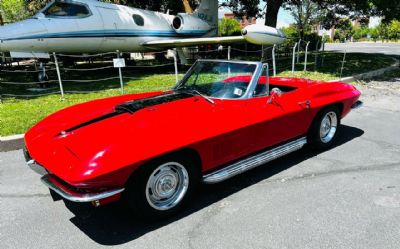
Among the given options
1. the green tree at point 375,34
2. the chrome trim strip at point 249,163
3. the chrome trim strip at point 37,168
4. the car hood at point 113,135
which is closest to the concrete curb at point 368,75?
the chrome trim strip at point 249,163

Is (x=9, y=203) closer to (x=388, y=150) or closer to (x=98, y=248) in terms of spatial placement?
(x=98, y=248)

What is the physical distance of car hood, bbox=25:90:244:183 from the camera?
2787mm

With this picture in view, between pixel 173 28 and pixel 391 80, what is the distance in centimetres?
994

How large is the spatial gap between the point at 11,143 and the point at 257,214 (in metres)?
4.28

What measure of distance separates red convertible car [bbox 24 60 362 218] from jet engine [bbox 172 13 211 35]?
42.6ft

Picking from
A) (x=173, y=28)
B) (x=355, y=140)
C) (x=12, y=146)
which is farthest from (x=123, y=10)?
(x=355, y=140)

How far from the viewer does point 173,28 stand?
16828 mm

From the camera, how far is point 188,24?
1727 cm

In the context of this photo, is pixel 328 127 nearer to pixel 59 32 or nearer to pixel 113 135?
pixel 113 135

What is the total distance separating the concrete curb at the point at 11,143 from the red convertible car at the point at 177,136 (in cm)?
192

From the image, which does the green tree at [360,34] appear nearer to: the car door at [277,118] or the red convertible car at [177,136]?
the red convertible car at [177,136]

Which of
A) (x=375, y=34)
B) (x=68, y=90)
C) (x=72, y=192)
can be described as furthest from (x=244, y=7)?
(x=375, y=34)

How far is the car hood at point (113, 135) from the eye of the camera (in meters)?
2.79

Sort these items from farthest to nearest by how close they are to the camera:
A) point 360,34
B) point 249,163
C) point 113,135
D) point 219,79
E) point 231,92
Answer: point 360,34
point 219,79
point 231,92
point 249,163
point 113,135
